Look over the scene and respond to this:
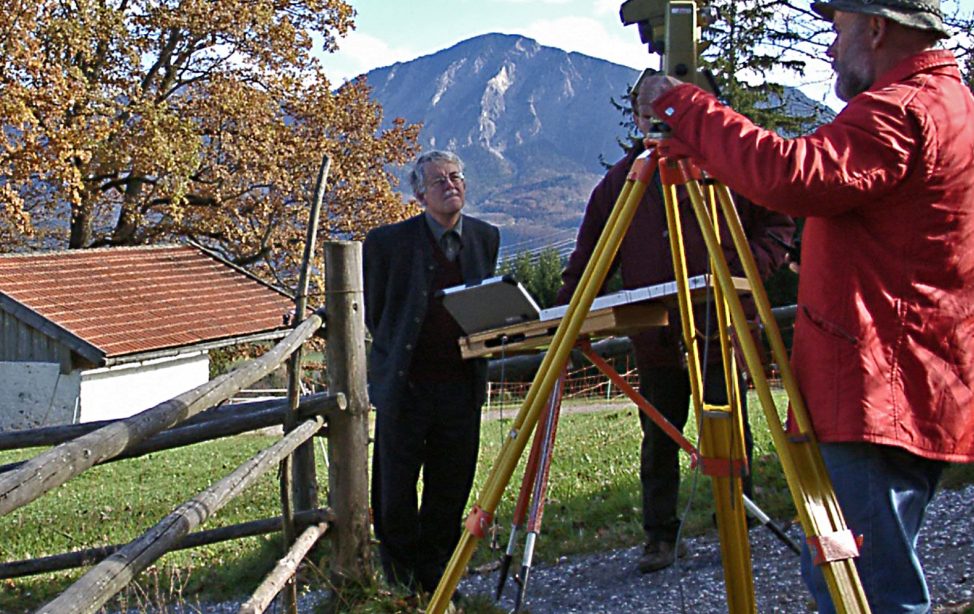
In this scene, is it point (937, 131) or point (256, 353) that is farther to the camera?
point (256, 353)

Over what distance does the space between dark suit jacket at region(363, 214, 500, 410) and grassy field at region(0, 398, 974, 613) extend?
3.05 feet

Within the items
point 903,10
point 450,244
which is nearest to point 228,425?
point 450,244

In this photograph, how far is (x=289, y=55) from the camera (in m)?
27.2

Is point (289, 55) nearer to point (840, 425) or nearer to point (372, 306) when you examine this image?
point (372, 306)

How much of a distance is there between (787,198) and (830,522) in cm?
69

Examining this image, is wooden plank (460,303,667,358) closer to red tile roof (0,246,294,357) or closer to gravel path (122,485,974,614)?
gravel path (122,485,974,614)

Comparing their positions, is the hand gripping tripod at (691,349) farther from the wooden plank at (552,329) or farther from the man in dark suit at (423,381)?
the man in dark suit at (423,381)

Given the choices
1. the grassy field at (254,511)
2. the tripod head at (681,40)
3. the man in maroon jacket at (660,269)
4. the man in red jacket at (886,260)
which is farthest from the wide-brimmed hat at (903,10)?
the man in maroon jacket at (660,269)

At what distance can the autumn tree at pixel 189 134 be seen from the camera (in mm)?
22750

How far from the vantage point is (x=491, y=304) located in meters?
3.34

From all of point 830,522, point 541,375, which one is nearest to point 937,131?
point 830,522

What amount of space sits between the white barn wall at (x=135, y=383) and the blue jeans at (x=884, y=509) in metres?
26.3

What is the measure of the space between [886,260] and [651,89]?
64cm

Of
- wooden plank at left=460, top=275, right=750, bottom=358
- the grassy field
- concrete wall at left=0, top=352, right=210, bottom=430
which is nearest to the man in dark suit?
the grassy field
